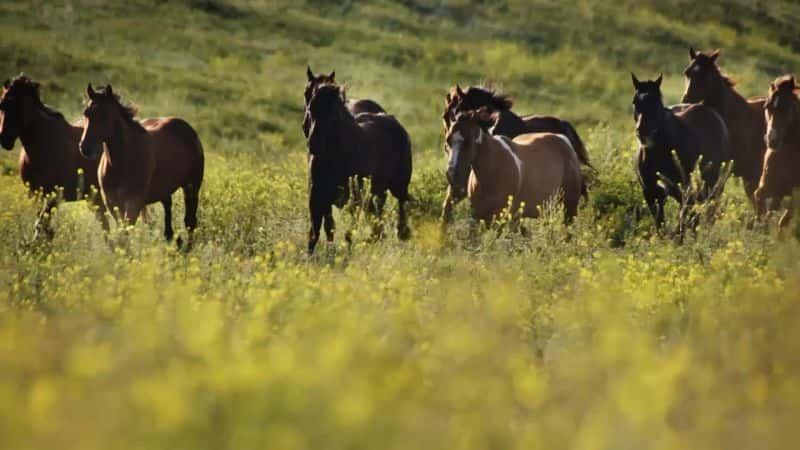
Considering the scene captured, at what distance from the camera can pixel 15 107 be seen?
14320 mm

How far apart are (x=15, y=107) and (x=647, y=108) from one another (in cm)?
695

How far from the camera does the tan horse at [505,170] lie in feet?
41.5

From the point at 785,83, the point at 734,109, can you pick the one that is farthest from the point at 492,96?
the point at 734,109

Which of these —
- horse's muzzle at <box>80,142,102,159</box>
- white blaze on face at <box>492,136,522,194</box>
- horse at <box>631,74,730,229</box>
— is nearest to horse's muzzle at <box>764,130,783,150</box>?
horse at <box>631,74,730,229</box>

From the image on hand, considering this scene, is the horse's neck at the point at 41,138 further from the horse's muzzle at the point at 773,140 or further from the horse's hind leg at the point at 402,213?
the horse's muzzle at the point at 773,140

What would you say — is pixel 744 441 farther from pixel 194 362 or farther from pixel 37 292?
pixel 37 292

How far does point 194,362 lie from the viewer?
501 cm

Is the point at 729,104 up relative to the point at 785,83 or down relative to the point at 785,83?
down

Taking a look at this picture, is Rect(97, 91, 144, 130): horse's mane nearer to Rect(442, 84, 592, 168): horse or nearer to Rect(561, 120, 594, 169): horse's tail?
Rect(442, 84, 592, 168): horse

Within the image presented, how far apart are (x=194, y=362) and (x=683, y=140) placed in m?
10.4

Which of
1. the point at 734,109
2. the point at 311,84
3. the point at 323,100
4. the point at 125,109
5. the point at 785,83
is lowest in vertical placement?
the point at 125,109

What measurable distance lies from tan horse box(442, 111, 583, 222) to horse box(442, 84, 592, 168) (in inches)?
12.6

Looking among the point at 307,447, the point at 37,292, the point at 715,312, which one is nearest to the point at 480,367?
the point at 307,447

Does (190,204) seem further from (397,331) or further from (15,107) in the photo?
(397,331)
